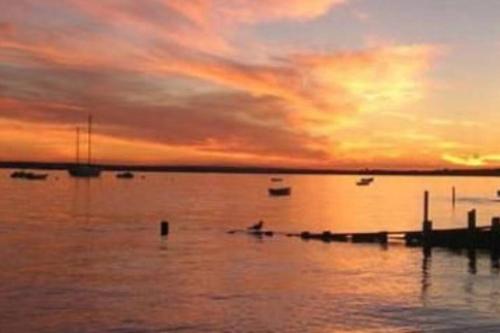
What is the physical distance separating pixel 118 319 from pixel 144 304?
352 centimetres

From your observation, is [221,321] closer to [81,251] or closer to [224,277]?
[224,277]

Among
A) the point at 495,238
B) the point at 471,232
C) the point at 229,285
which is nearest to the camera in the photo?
the point at 229,285

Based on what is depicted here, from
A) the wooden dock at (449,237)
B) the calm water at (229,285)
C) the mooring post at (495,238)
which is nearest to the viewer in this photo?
the calm water at (229,285)

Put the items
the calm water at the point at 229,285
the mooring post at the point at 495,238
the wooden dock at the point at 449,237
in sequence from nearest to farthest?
the calm water at the point at 229,285, the mooring post at the point at 495,238, the wooden dock at the point at 449,237

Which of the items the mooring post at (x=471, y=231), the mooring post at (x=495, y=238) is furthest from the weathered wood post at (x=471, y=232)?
the mooring post at (x=495, y=238)

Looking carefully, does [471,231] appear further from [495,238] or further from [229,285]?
[229,285]

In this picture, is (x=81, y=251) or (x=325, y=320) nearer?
(x=325, y=320)

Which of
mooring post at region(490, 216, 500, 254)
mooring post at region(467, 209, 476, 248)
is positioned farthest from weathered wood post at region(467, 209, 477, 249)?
mooring post at region(490, 216, 500, 254)

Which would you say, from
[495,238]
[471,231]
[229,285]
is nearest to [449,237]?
[471,231]

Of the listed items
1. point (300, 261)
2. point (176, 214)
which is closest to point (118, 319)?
point (300, 261)

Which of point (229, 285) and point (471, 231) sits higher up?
point (471, 231)

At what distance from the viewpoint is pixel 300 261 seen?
5012 cm

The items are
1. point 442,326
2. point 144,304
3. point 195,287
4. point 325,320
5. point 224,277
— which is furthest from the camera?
point 224,277

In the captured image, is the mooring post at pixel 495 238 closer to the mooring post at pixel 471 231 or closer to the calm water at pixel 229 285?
the mooring post at pixel 471 231
